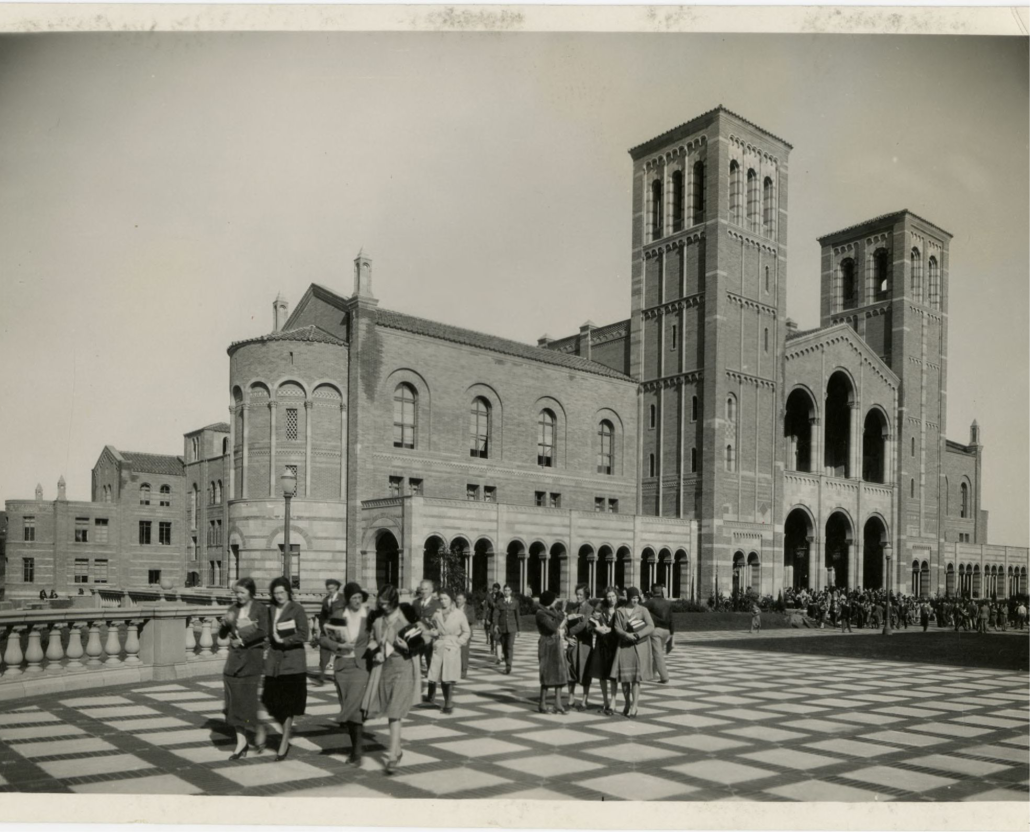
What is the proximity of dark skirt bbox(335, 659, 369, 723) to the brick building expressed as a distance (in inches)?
932

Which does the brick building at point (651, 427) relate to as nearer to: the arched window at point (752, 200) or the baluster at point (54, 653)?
the arched window at point (752, 200)

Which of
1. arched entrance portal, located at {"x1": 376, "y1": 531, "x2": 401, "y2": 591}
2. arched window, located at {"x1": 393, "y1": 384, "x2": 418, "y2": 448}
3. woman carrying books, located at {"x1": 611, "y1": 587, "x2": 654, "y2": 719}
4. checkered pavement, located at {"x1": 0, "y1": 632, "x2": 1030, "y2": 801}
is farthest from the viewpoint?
arched window, located at {"x1": 393, "y1": 384, "x2": 418, "y2": 448}

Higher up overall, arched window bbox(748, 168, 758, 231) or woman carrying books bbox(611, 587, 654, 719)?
arched window bbox(748, 168, 758, 231)

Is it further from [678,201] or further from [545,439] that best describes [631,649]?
[678,201]

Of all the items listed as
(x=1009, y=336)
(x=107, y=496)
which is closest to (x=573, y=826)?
(x=1009, y=336)

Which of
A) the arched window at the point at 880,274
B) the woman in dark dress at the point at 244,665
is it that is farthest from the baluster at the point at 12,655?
the arched window at the point at 880,274

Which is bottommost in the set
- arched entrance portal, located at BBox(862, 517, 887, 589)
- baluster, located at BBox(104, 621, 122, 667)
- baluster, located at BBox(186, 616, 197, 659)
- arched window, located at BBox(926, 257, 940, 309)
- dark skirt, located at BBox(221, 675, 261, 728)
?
arched entrance portal, located at BBox(862, 517, 887, 589)

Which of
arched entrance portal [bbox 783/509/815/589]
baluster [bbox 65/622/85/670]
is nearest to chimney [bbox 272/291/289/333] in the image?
arched entrance portal [bbox 783/509/815/589]

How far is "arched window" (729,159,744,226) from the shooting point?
51.2 meters

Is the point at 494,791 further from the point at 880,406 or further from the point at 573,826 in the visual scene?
the point at 880,406

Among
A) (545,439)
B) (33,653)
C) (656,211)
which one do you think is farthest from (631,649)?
(656,211)

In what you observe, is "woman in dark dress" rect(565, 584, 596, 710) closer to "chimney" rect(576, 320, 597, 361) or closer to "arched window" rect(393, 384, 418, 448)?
"arched window" rect(393, 384, 418, 448)

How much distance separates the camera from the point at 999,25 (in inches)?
423

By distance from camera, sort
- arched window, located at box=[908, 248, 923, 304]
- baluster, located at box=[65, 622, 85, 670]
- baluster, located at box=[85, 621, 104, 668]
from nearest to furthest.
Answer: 1. baluster, located at box=[65, 622, 85, 670]
2. baluster, located at box=[85, 621, 104, 668]
3. arched window, located at box=[908, 248, 923, 304]
